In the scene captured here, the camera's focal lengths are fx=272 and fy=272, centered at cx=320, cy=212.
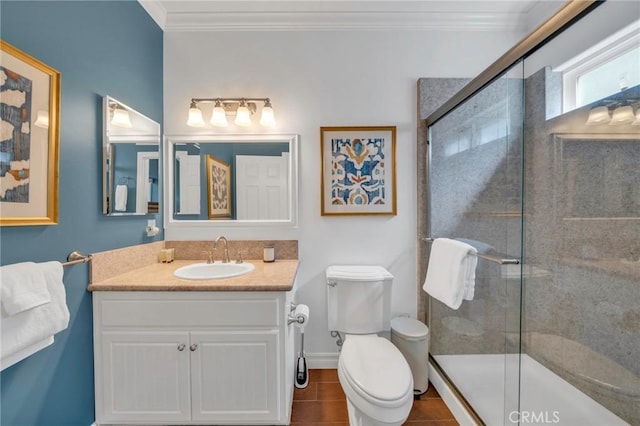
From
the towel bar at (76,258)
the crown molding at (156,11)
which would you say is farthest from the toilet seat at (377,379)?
the crown molding at (156,11)

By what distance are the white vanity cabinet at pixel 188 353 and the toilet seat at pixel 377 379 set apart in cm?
36

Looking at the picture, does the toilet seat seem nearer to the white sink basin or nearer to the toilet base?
the toilet base

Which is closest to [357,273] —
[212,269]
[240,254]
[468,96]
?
[240,254]

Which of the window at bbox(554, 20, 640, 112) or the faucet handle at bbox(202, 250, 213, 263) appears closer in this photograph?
the window at bbox(554, 20, 640, 112)

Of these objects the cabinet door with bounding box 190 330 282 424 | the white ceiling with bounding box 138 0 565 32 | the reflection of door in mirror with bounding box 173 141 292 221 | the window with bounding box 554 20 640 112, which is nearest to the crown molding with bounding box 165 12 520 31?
the white ceiling with bounding box 138 0 565 32

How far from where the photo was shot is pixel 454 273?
4.94 ft

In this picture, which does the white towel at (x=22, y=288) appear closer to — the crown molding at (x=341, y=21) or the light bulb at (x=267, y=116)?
the light bulb at (x=267, y=116)

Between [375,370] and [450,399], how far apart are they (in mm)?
705

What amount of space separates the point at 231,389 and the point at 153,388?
15.4 inches

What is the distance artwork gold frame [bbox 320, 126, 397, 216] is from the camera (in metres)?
2.02

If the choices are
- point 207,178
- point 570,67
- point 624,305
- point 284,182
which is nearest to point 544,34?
point 570,67

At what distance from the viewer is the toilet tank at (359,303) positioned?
5.71 ft

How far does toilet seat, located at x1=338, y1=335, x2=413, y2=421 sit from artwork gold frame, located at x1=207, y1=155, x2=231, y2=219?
4.20 ft

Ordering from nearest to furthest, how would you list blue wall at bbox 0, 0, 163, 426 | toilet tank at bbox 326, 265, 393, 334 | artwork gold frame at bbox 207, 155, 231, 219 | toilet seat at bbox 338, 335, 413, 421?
blue wall at bbox 0, 0, 163, 426
toilet seat at bbox 338, 335, 413, 421
toilet tank at bbox 326, 265, 393, 334
artwork gold frame at bbox 207, 155, 231, 219
